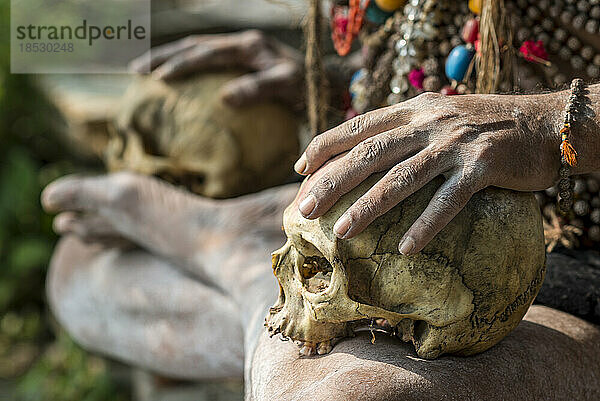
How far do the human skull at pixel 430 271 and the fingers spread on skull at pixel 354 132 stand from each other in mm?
51

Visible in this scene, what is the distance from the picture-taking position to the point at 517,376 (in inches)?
37.6

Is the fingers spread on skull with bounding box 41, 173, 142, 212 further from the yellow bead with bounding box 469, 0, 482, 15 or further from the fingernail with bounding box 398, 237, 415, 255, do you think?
the fingernail with bounding box 398, 237, 415, 255

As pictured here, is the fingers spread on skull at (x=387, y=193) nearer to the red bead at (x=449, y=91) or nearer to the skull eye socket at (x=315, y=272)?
the skull eye socket at (x=315, y=272)

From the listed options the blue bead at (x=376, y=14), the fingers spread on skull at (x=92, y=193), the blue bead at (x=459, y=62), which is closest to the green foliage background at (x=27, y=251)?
the fingers spread on skull at (x=92, y=193)

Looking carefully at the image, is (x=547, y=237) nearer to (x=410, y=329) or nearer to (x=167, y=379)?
(x=410, y=329)

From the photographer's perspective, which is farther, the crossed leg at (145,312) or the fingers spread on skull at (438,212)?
the crossed leg at (145,312)

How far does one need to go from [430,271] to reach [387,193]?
0.37ft

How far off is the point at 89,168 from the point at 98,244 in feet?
4.28

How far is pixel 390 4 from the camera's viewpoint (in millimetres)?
1333

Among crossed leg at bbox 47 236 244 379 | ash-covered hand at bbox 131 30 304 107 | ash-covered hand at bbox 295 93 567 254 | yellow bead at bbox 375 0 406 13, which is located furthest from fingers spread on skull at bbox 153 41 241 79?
ash-covered hand at bbox 295 93 567 254

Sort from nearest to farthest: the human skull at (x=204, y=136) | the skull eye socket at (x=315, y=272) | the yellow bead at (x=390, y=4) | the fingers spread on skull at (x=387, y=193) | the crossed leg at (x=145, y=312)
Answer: the fingers spread on skull at (x=387, y=193) < the skull eye socket at (x=315, y=272) < the yellow bead at (x=390, y=4) < the crossed leg at (x=145, y=312) < the human skull at (x=204, y=136)

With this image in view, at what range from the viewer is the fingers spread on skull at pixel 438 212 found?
2.62 ft

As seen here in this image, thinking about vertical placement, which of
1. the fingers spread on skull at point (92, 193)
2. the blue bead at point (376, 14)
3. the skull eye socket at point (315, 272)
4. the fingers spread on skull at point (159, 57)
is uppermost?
the blue bead at point (376, 14)

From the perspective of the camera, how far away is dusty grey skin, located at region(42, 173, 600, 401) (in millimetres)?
891
